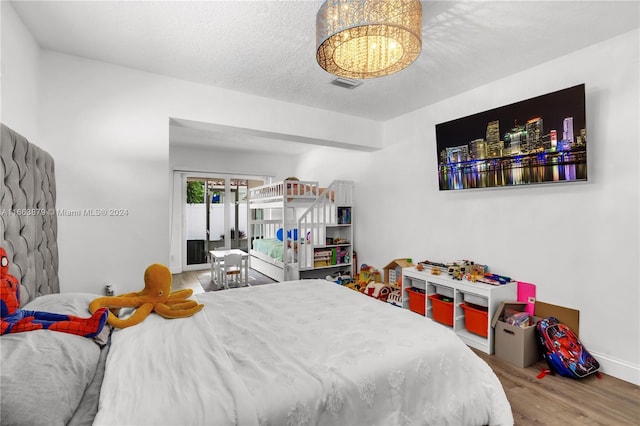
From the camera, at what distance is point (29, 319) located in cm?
109

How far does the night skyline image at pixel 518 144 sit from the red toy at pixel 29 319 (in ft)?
10.3

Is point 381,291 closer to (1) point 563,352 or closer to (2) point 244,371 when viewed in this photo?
(1) point 563,352

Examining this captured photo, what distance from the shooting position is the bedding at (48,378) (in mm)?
770

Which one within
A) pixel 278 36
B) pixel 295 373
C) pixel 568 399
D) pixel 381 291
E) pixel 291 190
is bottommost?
pixel 568 399

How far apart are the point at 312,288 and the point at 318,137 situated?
2.04 metres

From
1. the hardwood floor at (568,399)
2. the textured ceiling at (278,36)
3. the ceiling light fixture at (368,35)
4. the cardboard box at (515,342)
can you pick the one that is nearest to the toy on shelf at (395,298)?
the cardboard box at (515,342)

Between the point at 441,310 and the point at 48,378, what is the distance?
10.2 feet

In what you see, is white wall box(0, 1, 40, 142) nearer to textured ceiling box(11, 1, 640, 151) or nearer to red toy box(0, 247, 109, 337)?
textured ceiling box(11, 1, 640, 151)

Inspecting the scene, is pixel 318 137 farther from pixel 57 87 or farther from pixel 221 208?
pixel 221 208

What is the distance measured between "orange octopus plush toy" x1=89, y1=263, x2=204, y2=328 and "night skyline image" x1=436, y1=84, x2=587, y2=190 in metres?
2.77

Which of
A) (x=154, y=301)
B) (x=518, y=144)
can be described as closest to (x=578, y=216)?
(x=518, y=144)

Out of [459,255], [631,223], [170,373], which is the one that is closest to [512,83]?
[631,223]

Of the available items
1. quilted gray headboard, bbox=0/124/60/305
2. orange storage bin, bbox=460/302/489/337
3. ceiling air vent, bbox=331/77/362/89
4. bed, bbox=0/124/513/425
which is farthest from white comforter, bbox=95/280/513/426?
ceiling air vent, bbox=331/77/362/89

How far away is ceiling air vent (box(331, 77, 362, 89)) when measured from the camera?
294 centimetres
